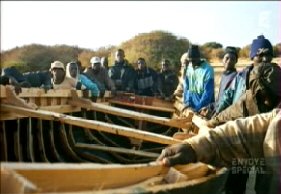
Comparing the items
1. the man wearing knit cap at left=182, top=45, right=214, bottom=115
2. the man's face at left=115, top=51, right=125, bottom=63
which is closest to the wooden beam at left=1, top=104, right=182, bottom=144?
the man wearing knit cap at left=182, top=45, right=214, bottom=115

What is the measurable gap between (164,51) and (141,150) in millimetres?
29512

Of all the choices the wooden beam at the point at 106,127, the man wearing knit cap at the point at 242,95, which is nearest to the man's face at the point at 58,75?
the man wearing knit cap at the point at 242,95

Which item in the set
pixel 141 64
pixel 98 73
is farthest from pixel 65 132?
pixel 141 64

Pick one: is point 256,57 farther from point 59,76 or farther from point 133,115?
point 59,76

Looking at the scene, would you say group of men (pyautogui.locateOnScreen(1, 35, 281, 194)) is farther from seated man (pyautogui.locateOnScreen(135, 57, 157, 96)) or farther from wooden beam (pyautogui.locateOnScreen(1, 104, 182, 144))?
seated man (pyautogui.locateOnScreen(135, 57, 157, 96))

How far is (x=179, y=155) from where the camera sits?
11.5 ft

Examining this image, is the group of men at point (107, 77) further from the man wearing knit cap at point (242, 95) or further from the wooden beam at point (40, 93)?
the man wearing knit cap at point (242, 95)

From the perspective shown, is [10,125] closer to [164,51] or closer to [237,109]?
[237,109]

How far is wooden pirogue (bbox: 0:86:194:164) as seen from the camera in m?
5.18

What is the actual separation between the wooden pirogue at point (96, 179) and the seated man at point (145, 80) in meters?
9.67

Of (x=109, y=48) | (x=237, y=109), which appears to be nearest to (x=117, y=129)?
(x=237, y=109)

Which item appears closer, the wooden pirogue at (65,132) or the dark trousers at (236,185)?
the wooden pirogue at (65,132)

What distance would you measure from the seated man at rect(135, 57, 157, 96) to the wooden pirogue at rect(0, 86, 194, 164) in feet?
14.5

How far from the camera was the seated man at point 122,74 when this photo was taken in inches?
503
